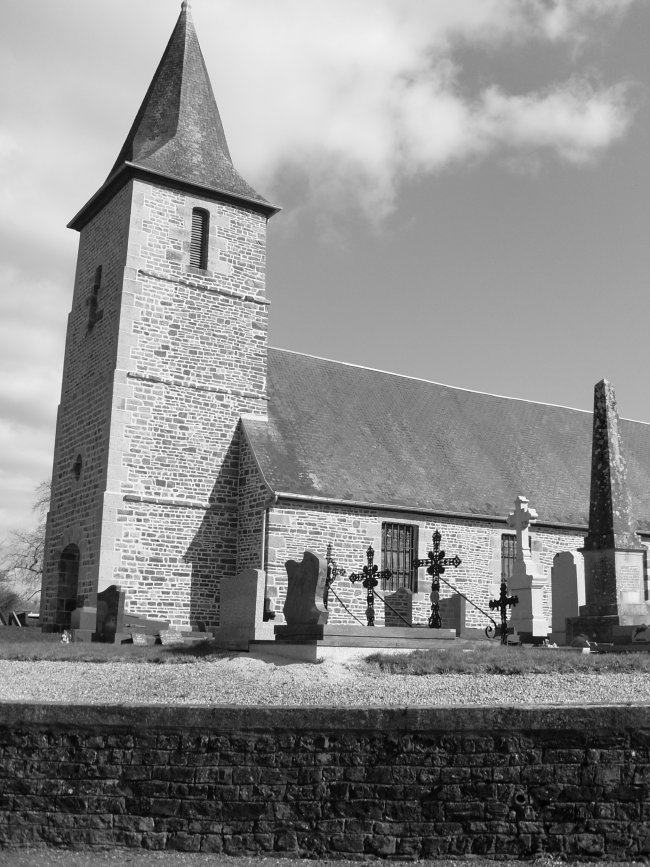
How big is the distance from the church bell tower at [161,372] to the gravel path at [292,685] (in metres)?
7.56

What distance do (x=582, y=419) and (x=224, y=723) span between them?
2819 cm

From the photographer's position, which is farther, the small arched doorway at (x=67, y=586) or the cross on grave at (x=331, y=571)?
the small arched doorway at (x=67, y=586)

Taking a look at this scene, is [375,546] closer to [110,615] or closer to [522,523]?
[522,523]

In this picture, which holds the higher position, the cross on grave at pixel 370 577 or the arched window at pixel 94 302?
the arched window at pixel 94 302

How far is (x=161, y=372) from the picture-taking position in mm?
22281

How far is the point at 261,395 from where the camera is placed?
23844mm

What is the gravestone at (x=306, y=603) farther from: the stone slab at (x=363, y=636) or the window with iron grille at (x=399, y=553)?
the window with iron grille at (x=399, y=553)

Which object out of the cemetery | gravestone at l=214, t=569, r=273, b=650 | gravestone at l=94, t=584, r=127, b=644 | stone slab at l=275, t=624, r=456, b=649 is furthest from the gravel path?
gravestone at l=94, t=584, r=127, b=644

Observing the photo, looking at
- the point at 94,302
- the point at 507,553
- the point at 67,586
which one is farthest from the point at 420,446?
the point at 67,586

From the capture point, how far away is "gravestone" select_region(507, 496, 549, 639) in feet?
61.4

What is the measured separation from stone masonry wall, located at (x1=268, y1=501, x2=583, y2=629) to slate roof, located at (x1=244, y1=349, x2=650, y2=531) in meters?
0.40

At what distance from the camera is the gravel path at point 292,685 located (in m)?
10.5

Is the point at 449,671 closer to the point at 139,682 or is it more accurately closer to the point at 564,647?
the point at 564,647

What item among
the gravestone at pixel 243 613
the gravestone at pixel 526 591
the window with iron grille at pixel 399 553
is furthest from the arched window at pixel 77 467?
the gravestone at pixel 526 591
